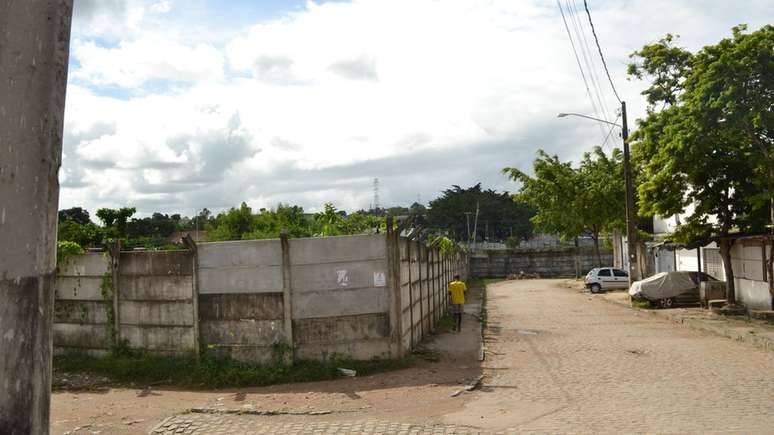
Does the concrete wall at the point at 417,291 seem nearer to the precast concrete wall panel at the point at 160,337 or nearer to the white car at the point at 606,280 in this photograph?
the precast concrete wall panel at the point at 160,337

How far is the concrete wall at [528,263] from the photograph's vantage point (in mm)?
58781

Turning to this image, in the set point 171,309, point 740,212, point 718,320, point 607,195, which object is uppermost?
point 607,195

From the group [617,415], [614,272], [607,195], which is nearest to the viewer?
[617,415]

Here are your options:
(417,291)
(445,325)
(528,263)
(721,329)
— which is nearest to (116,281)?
(417,291)

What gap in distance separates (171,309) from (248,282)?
1.53 metres

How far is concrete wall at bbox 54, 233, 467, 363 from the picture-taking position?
11.0m

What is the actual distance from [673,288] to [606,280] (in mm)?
12959

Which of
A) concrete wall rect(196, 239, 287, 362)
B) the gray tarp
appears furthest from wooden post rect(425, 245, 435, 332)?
the gray tarp

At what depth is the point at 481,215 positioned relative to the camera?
302ft

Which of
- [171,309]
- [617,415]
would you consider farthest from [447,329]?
[617,415]

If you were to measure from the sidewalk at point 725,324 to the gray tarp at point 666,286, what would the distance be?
78 cm

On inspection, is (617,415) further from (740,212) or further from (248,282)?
(740,212)

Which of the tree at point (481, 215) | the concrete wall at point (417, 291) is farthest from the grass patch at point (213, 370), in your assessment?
the tree at point (481, 215)

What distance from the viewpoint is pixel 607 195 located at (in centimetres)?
4278
